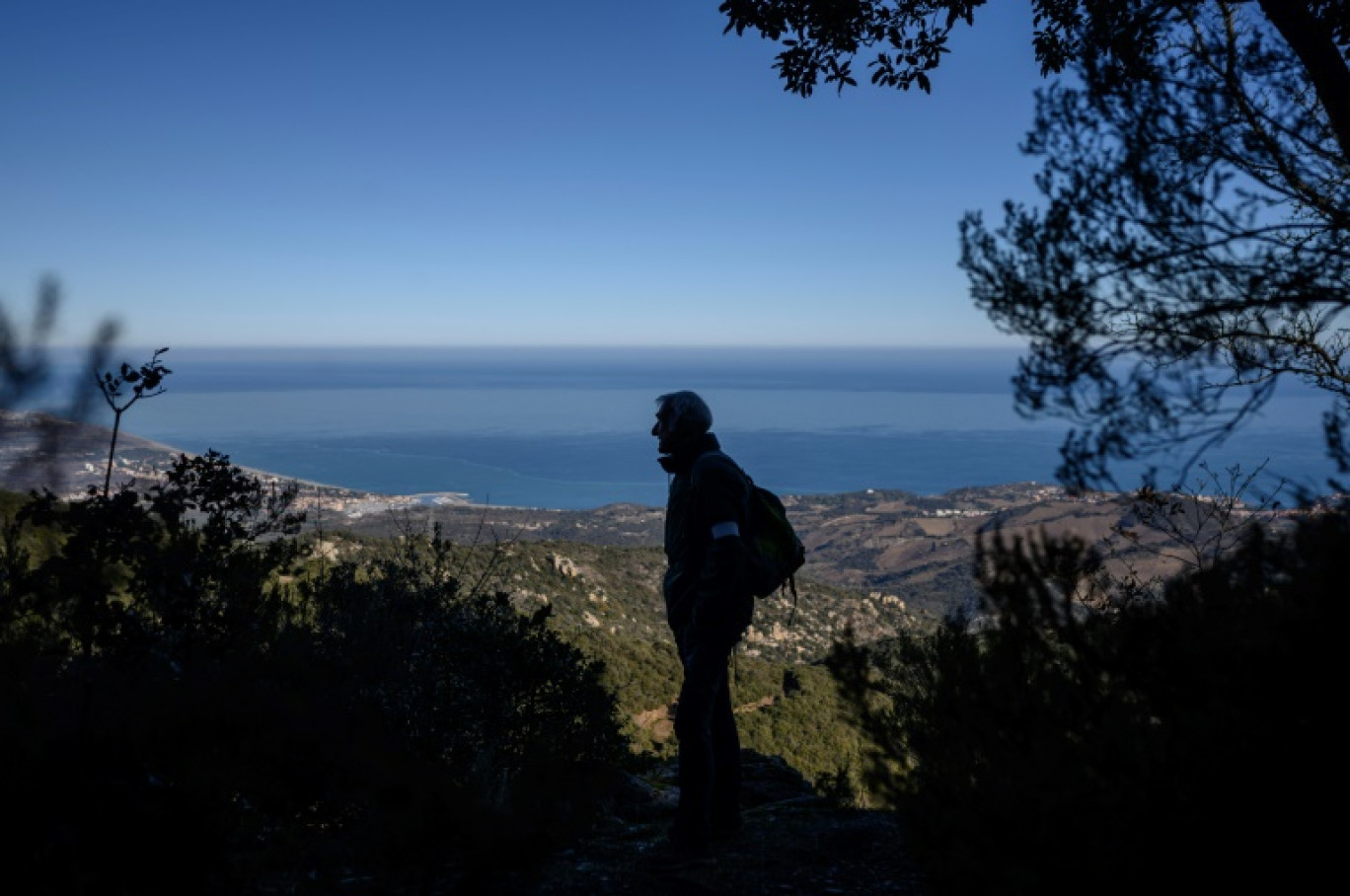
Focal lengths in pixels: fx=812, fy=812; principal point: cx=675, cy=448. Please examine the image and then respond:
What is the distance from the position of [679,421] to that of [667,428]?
7cm

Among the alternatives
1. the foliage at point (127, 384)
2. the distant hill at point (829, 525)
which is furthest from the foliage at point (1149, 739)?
the foliage at point (127, 384)

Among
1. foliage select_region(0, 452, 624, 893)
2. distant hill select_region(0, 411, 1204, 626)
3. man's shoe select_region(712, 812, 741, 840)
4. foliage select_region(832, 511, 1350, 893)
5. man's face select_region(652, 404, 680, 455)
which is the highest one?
man's face select_region(652, 404, 680, 455)

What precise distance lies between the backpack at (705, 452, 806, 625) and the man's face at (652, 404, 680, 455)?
32 cm

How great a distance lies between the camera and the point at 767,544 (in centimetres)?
405

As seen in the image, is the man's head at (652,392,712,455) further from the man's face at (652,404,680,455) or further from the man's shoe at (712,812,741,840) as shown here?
the man's shoe at (712,812,741,840)

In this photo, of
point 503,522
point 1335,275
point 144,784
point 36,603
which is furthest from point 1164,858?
point 503,522

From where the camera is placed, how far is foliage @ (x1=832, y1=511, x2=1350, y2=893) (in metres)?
1.93

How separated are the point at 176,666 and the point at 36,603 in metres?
0.75

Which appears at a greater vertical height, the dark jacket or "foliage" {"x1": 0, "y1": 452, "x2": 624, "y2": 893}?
the dark jacket

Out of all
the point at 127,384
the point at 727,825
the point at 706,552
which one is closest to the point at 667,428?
the point at 706,552

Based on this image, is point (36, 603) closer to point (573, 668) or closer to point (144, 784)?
point (144, 784)

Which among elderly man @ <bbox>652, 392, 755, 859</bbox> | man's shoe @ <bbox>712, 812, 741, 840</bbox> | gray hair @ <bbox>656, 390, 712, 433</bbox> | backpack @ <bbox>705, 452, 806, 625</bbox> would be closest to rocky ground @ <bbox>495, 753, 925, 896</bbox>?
man's shoe @ <bbox>712, 812, 741, 840</bbox>

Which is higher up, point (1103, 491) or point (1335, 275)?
point (1335, 275)

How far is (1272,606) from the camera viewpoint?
221 centimetres
